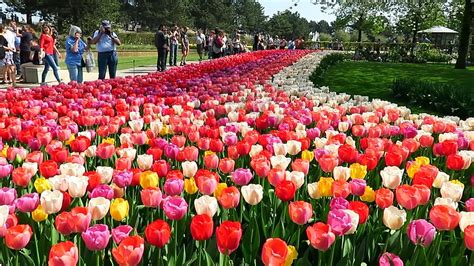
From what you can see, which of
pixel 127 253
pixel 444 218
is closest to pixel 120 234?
pixel 127 253

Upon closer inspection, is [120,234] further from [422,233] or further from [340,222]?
[422,233]

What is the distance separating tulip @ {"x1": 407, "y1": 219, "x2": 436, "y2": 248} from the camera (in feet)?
6.32

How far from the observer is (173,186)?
7.77ft

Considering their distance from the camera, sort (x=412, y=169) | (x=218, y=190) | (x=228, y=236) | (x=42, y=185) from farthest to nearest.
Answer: (x=412, y=169) → (x=42, y=185) → (x=218, y=190) → (x=228, y=236)

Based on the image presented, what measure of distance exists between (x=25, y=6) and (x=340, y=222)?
197ft

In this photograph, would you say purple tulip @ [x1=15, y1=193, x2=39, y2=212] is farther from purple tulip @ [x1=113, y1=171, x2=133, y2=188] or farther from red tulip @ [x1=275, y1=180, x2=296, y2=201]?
red tulip @ [x1=275, y1=180, x2=296, y2=201]

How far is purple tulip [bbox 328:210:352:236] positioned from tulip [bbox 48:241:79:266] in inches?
36.1

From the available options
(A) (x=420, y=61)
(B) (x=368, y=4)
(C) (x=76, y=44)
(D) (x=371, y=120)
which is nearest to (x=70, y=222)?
(D) (x=371, y=120)

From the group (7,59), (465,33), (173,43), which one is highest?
(465,33)

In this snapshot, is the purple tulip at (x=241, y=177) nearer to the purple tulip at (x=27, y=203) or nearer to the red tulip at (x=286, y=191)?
Answer: the red tulip at (x=286, y=191)

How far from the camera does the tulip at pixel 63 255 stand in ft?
5.19

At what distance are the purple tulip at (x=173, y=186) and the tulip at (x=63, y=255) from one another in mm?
764

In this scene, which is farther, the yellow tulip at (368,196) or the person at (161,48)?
the person at (161,48)

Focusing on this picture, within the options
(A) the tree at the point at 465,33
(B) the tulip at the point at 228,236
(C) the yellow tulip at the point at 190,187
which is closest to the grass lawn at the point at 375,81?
(A) the tree at the point at 465,33
